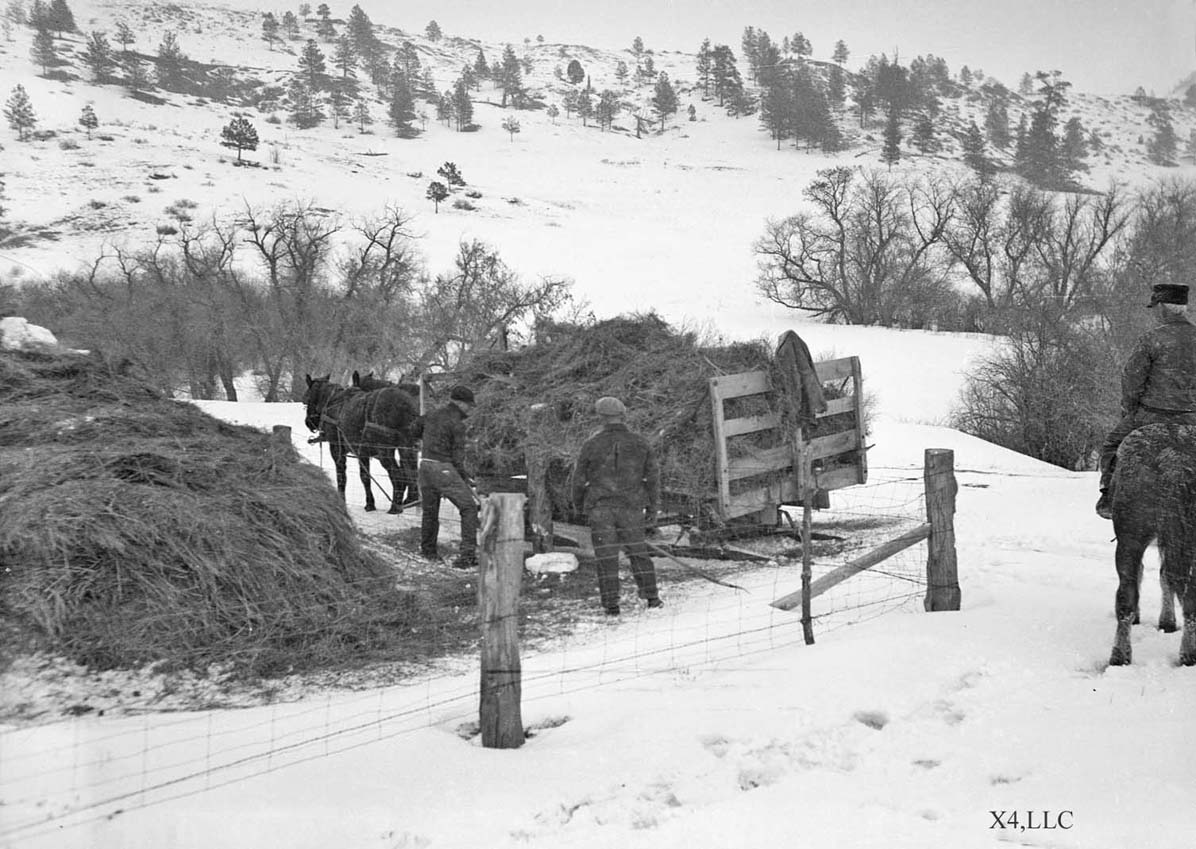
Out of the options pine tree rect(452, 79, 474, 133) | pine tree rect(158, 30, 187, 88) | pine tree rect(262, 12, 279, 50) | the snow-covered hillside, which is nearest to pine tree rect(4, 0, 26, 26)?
the snow-covered hillside

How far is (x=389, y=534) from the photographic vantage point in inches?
402

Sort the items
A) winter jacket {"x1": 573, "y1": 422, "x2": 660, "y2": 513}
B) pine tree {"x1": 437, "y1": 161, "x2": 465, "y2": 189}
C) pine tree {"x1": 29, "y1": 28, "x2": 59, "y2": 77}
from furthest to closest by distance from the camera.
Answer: pine tree {"x1": 437, "y1": 161, "x2": 465, "y2": 189}, pine tree {"x1": 29, "y1": 28, "x2": 59, "y2": 77}, winter jacket {"x1": 573, "y1": 422, "x2": 660, "y2": 513}

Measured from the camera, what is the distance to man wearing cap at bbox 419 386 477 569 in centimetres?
870

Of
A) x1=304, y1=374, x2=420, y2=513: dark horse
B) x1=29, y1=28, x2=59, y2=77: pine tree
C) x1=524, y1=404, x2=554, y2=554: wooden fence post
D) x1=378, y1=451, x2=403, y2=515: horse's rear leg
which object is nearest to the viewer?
x1=524, y1=404, x2=554, y2=554: wooden fence post

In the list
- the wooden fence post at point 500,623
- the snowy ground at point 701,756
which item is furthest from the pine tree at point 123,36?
the wooden fence post at point 500,623

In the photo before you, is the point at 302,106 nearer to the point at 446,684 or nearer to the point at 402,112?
the point at 402,112

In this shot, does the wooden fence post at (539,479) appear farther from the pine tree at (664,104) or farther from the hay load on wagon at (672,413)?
the pine tree at (664,104)

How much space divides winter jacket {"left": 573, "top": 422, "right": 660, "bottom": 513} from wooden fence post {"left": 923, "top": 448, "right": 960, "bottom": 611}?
2.31 meters

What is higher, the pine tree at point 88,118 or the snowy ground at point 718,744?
the pine tree at point 88,118

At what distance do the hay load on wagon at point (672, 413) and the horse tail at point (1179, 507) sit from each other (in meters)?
3.63

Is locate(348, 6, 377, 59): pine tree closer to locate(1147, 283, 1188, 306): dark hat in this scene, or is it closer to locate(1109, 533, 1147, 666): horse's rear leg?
locate(1147, 283, 1188, 306): dark hat

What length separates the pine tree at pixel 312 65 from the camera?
2936 inches

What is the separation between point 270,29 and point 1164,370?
81870 millimetres

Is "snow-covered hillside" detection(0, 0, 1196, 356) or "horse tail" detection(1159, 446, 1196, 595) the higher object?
"snow-covered hillside" detection(0, 0, 1196, 356)
